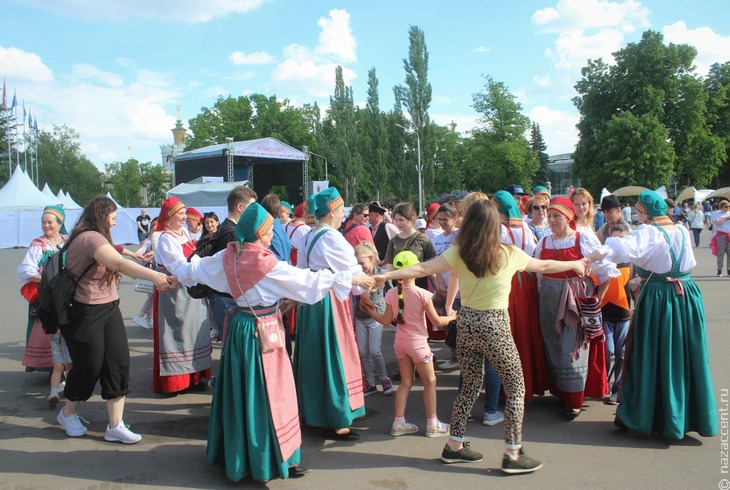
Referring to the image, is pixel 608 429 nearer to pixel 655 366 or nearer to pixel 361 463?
pixel 655 366

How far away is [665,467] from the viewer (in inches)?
151

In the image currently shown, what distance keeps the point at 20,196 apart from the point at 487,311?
108 ft

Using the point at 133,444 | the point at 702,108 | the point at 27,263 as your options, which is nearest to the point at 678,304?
the point at 133,444

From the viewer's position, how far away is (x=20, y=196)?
3045 cm

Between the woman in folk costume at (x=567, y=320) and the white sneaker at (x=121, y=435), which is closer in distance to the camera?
the white sneaker at (x=121, y=435)

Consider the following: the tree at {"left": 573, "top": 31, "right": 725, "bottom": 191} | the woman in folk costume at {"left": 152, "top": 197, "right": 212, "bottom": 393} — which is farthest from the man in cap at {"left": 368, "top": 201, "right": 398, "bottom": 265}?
the tree at {"left": 573, "top": 31, "right": 725, "bottom": 191}

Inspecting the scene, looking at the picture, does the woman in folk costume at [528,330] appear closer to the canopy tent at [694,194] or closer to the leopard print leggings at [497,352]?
the leopard print leggings at [497,352]

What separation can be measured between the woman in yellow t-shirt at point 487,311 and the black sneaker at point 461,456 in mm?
223

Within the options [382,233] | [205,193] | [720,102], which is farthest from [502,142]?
[382,233]

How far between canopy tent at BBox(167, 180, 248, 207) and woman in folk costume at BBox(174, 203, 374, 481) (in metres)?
20.4

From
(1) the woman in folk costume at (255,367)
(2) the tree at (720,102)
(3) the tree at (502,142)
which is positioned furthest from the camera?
(3) the tree at (502,142)

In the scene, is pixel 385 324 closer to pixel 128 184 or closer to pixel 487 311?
pixel 487 311

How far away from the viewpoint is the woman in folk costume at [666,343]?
414cm

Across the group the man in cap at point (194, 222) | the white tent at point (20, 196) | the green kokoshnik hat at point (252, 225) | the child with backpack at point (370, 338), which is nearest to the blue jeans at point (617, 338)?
the child with backpack at point (370, 338)
